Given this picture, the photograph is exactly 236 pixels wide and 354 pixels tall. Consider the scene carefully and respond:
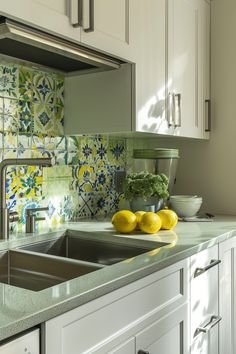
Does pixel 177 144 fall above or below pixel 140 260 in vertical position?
above

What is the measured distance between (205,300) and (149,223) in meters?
0.39

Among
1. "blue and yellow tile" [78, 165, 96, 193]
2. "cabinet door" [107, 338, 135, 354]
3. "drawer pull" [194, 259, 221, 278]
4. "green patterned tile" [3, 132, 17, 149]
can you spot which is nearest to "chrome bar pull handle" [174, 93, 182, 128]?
"blue and yellow tile" [78, 165, 96, 193]

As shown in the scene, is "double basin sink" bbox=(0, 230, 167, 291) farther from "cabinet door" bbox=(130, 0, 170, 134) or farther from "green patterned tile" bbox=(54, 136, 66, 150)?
"cabinet door" bbox=(130, 0, 170, 134)

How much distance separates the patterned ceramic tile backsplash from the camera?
5.70 ft

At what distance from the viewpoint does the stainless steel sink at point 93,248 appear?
5.35 ft

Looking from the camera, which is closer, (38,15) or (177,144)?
(38,15)

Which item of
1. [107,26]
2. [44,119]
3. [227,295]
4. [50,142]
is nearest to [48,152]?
[50,142]

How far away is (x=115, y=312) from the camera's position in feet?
3.73

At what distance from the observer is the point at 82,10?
1517mm

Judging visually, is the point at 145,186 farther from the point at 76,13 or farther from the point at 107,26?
the point at 76,13

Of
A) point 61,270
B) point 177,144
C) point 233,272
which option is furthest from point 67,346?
point 177,144

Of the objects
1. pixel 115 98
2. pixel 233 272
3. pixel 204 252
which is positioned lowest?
pixel 233 272

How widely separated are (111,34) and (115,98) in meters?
0.30

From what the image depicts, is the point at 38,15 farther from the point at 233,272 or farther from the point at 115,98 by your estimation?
the point at 233,272
